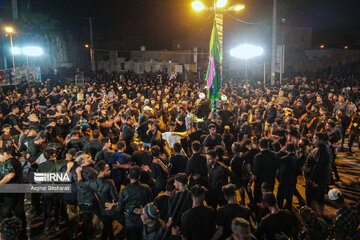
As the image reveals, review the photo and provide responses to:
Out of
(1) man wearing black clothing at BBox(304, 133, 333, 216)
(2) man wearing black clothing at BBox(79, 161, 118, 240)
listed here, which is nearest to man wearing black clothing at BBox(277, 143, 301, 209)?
(1) man wearing black clothing at BBox(304, 133, 333, 216)

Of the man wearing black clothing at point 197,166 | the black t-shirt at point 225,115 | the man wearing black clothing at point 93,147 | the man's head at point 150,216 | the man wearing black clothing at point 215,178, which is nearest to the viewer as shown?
the man's head at point 150,216

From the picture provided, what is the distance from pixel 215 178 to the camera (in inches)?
214

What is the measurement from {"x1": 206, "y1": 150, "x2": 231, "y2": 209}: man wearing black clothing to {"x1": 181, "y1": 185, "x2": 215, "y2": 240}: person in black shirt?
1.40m

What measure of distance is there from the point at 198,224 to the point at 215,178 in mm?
1586

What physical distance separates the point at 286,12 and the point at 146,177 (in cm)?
4271

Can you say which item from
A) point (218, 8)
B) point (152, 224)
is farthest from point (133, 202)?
point (218, 8)

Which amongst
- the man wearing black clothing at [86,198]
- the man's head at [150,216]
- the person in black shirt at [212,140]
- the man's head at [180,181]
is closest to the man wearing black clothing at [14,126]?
the man wearing black clothing at [86,198]

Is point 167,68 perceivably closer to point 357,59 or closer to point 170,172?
point 357,59

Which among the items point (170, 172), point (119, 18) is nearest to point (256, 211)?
point (170, 172)

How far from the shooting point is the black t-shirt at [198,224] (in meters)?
3.93

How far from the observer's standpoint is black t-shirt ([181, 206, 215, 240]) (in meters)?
3.93

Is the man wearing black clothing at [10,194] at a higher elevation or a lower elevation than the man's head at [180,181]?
lower

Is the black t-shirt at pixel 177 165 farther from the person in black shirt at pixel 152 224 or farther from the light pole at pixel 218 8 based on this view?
the light pole at pixel 218 8

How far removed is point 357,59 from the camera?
103ft
